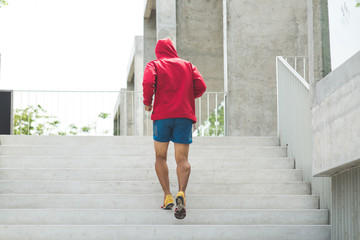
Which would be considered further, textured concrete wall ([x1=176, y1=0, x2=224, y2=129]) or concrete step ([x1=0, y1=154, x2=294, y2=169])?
textured concrete wall ([x1=176, y1=0, x2=224, y2=129])

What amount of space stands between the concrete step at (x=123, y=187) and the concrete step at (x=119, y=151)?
42.8 inches

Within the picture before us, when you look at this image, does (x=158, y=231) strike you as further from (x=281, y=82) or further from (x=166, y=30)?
(x=166, y=30)

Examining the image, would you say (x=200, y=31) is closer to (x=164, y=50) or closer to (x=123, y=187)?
(x=123, y=187)

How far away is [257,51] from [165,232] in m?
6.15

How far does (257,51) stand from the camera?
424 inches

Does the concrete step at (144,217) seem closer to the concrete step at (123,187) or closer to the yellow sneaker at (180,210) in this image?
the yellow sneaker at (180,210)

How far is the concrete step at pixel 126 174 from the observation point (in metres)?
6.54

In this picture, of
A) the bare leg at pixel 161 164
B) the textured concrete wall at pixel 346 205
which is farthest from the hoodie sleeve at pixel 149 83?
the textured concrete wall at pixel 346 205

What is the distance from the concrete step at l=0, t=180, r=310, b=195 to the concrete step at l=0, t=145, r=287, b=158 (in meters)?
1.09

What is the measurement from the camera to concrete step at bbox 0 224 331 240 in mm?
5148

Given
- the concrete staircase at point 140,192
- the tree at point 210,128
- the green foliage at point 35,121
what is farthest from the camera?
the tree at point 210,128

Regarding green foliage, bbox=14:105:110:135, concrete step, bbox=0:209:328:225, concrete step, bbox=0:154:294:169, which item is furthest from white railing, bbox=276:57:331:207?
green foliage, bbox=14:105:110:135

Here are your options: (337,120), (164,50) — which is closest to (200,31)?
(164,50)

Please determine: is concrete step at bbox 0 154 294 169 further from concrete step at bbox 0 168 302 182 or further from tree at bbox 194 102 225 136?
tree at bbox 194 102 225 136
